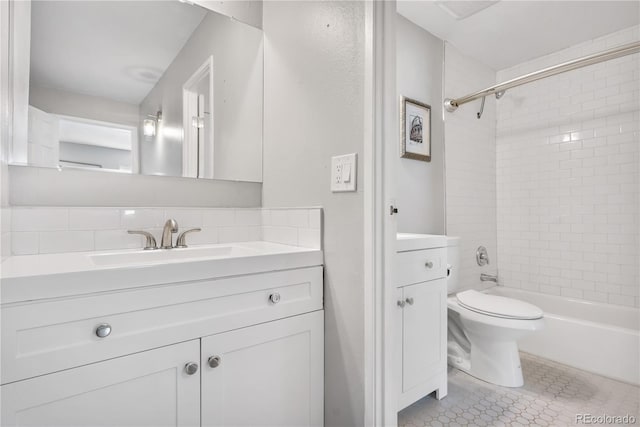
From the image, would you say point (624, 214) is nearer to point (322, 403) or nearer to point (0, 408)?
point (322, 403)

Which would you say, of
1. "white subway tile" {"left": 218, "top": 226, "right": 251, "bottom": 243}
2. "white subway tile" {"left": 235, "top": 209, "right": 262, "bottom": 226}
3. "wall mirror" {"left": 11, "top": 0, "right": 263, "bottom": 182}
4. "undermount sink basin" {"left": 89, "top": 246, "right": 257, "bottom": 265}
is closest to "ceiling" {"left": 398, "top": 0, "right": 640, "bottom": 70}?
"wall mirror" {"left": 11, "top": 0, "right": 263, "bottom": 182}

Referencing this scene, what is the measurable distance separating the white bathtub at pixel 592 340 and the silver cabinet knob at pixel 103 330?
95.0 inches

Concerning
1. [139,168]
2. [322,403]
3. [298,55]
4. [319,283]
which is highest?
[298,55]

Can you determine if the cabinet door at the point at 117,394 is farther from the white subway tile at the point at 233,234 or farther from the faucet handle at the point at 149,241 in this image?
the white subway tile at the point at 233,234

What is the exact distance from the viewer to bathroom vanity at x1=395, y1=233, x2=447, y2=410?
55.1 inches

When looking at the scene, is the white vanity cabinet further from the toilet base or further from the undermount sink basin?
the toilet base

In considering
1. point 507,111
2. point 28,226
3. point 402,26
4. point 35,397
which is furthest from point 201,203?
point 507,111

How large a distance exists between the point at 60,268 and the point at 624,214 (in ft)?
10.4

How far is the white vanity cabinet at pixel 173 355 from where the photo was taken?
0.72m

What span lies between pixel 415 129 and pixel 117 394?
2.07 m

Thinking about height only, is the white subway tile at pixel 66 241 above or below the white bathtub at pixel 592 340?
Result: above

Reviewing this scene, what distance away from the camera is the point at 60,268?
2.62 ft

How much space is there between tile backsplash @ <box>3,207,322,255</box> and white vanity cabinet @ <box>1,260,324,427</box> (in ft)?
0.84

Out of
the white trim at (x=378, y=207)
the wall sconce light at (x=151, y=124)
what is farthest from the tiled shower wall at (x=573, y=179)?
the wall sconce light at (x=151, y=124)
